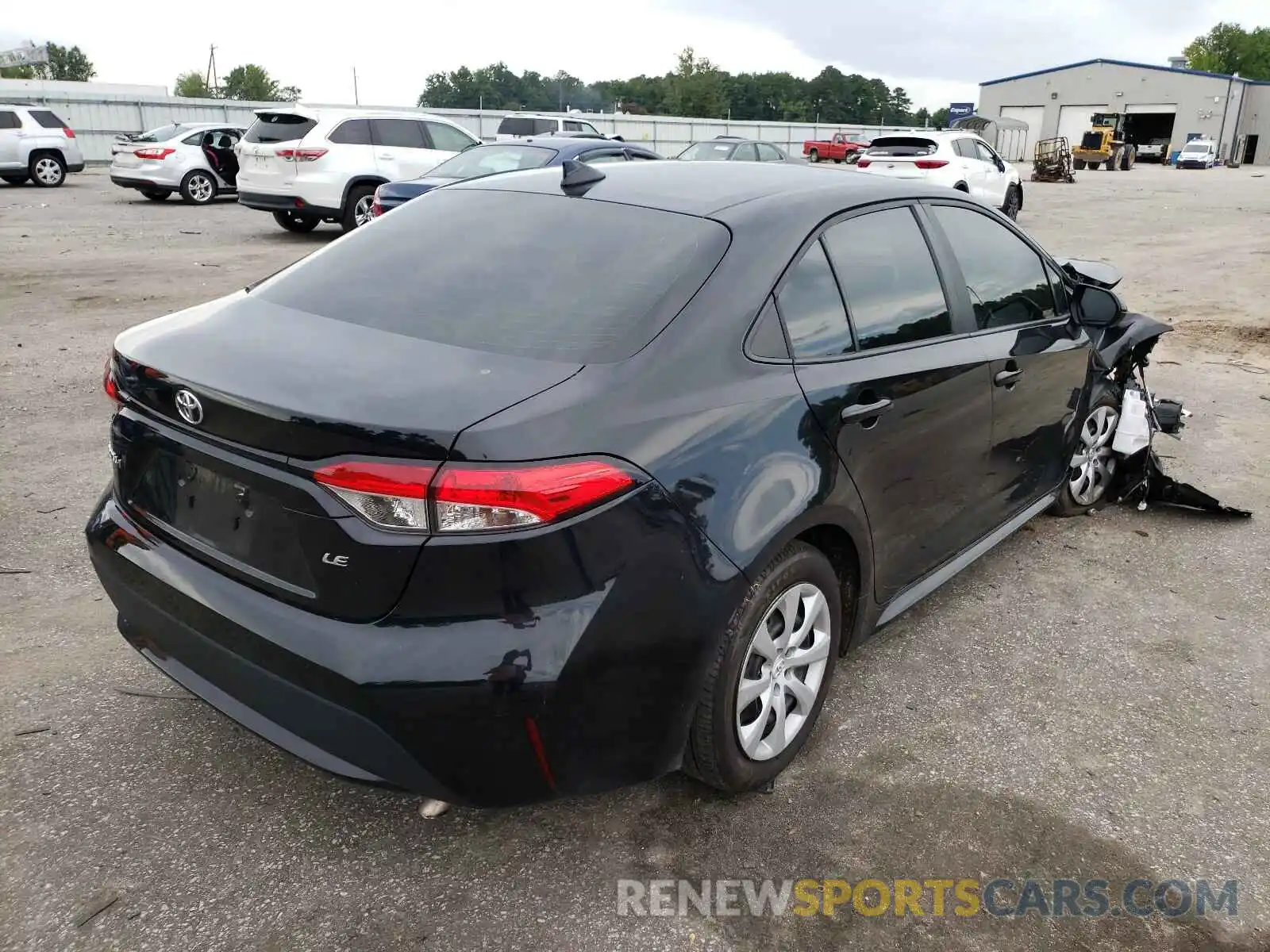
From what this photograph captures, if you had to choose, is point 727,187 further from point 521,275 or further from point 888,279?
point 521,275

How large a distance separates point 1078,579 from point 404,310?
10.0 ft

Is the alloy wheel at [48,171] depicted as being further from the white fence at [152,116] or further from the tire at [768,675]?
the tire at [768,675]

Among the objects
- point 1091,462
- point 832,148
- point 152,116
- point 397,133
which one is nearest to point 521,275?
point 1091,462

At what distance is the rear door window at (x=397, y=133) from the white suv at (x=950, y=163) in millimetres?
7451

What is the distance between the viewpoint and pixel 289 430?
6.86ft

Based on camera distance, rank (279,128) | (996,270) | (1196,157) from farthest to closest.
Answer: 1. (1196,157)
2. (279,128)
3. (996,270)

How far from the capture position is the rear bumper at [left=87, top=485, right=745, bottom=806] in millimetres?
2031

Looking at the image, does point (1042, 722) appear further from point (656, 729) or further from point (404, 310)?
point (404, 310)

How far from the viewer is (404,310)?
262 cm

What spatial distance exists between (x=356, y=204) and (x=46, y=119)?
12.1 meters

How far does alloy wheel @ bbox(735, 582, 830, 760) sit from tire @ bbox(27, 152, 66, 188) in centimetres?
2372

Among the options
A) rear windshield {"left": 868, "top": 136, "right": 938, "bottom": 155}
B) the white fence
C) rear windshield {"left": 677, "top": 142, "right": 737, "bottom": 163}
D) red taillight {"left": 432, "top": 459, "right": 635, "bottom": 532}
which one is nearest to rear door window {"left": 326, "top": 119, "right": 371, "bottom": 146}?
rear windshield {"left": 677, "top": 142, "right": 737, "bottom": 163}

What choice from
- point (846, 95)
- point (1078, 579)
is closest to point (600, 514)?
point (1078, 579)

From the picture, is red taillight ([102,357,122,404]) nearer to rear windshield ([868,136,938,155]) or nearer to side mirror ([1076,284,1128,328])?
side mirror ([1076,284,1128,328])
